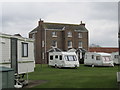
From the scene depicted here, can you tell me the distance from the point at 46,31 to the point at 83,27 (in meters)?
9.33

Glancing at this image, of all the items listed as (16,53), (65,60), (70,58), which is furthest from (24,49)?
(70,58)

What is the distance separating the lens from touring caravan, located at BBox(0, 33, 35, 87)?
17938mm

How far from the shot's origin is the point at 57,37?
169 feet

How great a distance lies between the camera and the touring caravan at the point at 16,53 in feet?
58.9

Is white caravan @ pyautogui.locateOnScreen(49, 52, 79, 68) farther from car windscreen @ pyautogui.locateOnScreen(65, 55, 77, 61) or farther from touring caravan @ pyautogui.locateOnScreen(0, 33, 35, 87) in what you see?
touring caravan @ pyautogui.locateOnScreen(0, 33, 35, 87)

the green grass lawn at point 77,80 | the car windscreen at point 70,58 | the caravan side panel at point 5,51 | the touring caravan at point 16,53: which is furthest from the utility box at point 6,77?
the car windscreen at point 70,58

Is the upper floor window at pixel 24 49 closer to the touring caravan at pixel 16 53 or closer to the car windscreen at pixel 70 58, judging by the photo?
the touring caravan at pixel 16 53

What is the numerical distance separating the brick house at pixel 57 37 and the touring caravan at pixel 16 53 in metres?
28.0

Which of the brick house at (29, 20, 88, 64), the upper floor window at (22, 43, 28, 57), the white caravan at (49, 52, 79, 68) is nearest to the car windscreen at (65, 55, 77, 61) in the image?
the white caravan at (49, 52, 79, 68)

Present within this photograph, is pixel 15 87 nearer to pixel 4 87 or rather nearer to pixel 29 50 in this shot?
pixel 4 87

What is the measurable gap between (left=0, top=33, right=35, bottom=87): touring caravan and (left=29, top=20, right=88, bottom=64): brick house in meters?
28.0

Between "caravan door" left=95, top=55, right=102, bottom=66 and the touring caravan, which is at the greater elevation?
the touring caravan

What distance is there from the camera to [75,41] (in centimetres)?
5262

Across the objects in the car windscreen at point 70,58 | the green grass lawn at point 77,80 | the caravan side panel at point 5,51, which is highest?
the caravan side panel at point 5,51
